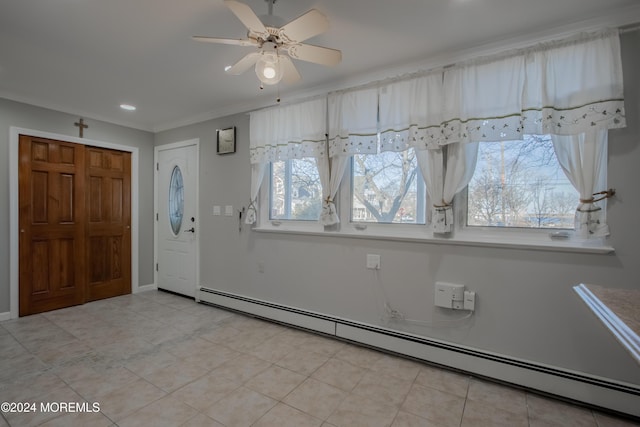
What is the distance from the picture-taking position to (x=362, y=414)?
187 centimetres

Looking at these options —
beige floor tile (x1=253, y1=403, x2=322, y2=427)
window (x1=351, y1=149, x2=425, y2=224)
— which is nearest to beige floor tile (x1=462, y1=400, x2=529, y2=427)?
beige floor tile (x1=253, y1=403, x2=322, y2=427)

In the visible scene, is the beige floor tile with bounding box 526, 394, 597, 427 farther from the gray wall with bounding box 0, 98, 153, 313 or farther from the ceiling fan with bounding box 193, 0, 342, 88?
the gray wall with bounding box 0, 98, 153, 313

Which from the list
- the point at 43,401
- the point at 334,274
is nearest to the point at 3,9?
the point at 43,401

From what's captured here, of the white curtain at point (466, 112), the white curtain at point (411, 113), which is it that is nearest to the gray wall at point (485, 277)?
the white curtain at point (466, 112)

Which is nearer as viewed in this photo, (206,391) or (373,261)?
(206,391)

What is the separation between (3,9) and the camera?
6.17 feet

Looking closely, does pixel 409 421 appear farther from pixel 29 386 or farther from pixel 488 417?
pixel 29 386

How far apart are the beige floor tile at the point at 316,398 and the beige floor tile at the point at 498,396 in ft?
3.01

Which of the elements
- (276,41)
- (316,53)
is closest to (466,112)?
(316,53)

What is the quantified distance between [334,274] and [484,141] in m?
1.74

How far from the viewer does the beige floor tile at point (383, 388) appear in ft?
6.65

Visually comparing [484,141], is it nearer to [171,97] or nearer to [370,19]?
[370,19]

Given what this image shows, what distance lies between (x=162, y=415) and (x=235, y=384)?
0.49 m

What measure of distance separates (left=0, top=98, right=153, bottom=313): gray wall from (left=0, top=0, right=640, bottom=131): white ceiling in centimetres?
26
